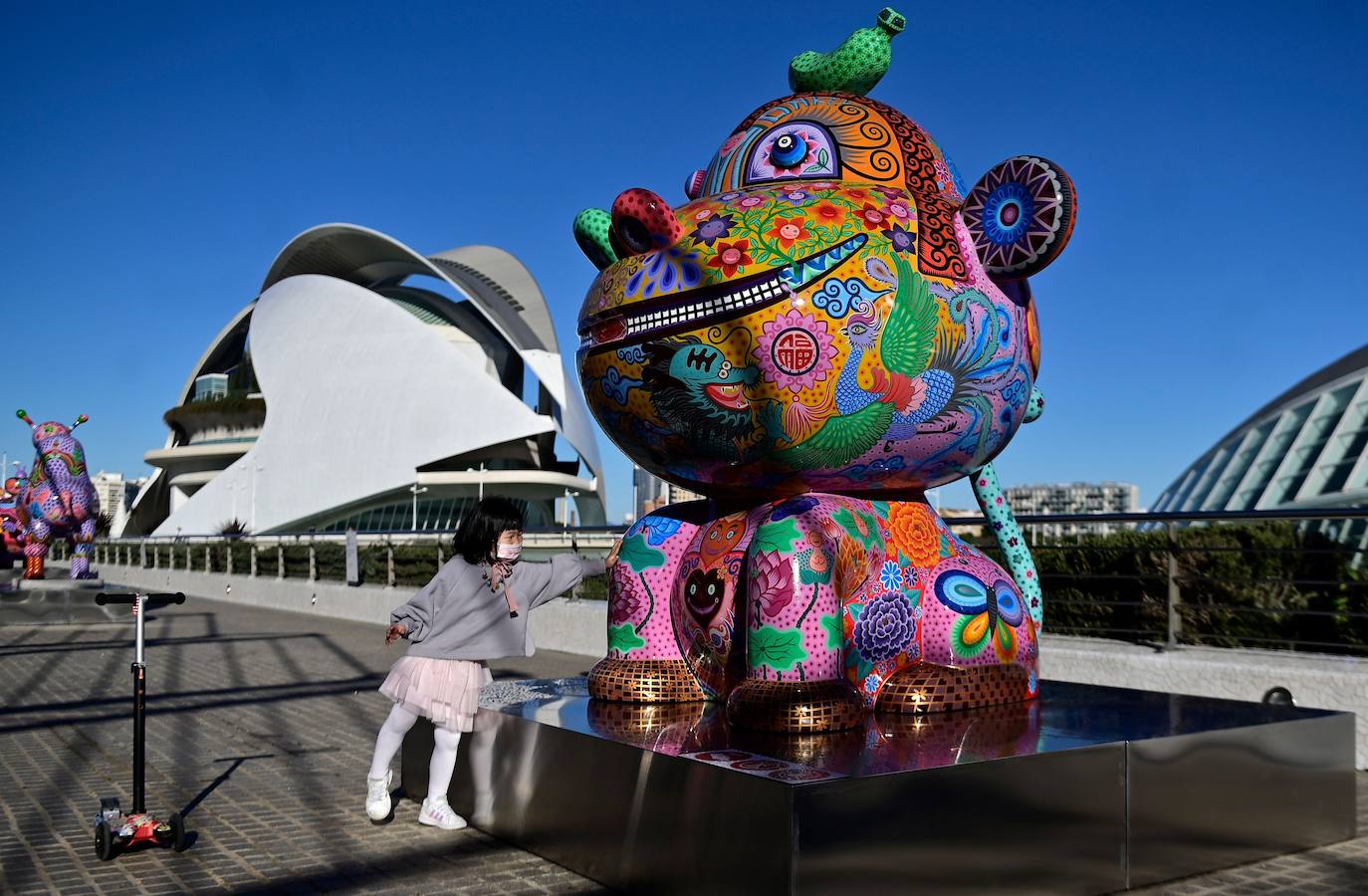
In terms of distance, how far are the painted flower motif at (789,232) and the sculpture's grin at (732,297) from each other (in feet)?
0.23

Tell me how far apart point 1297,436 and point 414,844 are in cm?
1858

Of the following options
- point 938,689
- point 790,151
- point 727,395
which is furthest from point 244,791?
point 790,151

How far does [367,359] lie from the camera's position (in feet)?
139

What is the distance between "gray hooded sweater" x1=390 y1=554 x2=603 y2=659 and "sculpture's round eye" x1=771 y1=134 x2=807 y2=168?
5.09 feet

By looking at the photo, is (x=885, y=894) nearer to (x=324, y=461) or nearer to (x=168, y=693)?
(x=168, y=693)

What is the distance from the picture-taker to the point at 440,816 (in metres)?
4.21

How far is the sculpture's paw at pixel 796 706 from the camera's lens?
11.2 feet

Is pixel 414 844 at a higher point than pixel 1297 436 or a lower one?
lower

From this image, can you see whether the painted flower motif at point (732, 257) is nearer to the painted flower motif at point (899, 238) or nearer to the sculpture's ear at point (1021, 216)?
the painted flower motif at point (899, 238)

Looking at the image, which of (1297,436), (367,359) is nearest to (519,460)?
(367,359)

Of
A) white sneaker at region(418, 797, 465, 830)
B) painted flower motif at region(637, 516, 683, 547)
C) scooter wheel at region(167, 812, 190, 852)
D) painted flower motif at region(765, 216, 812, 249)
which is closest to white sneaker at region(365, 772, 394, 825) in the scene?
white sneaker at region(418, 797, 465, 830)

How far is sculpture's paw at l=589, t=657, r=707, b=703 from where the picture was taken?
4.05 meters

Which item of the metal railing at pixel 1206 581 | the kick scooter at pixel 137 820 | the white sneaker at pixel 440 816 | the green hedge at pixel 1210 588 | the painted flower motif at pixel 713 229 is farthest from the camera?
the green hedge at pixel 1210 588

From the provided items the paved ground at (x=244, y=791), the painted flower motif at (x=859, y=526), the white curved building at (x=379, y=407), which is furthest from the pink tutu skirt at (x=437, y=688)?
the white curved building at (x=379, y=407)
